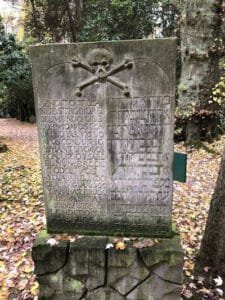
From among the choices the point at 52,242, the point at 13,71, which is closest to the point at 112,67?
the point at 52,242

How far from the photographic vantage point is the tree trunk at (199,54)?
9305mm

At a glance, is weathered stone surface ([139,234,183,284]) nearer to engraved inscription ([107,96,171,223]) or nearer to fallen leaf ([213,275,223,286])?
engraved inscription ([107,96,171,223])

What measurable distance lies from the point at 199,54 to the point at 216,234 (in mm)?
7107

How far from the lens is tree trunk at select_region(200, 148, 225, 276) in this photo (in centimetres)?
351

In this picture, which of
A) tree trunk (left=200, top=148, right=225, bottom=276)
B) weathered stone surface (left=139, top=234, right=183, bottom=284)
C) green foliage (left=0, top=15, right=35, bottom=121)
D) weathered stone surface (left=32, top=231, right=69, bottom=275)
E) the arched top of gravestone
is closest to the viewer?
the arched top of gravestone

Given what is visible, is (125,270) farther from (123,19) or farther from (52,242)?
(123,19)

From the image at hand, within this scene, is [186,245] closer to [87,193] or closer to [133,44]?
[87,193]

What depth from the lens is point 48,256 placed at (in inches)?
121

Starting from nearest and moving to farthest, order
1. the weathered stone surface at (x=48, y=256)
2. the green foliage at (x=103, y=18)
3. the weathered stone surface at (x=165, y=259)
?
the weathered stone surface at (x=165, y=259) < the weathered stone surface at (x=48, y=256) < the green foliage at (x=103, y=18)

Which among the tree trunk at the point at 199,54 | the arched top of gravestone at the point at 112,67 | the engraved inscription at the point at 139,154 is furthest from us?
the tree trunk at the point at 199,54

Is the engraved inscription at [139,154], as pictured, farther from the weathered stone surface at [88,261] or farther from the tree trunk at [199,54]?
the tree trunk at [199,54]

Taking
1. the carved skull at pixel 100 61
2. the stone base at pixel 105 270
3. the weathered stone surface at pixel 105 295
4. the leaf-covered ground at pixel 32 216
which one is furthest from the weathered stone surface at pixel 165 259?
the carved skull at pixel 100 61

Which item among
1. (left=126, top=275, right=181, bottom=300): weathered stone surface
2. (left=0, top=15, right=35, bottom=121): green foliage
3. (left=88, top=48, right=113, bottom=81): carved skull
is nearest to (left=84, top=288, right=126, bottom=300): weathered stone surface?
(left=126, top=275, right=181, bottom=300): weathered stone surface

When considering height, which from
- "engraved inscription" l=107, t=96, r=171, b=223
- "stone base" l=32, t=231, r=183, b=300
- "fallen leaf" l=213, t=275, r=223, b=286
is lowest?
"fallen leaf" l=213, t=275, r=223, b=286
